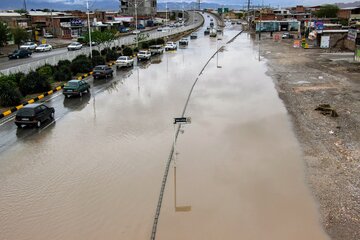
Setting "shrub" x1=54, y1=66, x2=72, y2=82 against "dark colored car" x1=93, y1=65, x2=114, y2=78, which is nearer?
"shrub" x1=54, y1=66, x2=72, y2=82

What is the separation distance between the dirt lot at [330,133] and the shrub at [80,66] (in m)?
19.7

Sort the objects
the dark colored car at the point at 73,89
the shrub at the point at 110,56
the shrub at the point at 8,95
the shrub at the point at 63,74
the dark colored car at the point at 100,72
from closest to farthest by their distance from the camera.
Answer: the shrub at the point at 8,95
the dark colored car at the point at 73,89
the shrub at the point at 63,74
the dark colored car at the point at 100,72
the shrub at the point at 110,56

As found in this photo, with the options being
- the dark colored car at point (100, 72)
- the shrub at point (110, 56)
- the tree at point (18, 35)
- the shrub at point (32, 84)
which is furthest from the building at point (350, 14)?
the shrub at point (32, 84)

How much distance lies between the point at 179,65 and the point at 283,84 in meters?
16.2

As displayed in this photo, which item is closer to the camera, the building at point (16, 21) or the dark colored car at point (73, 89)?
the dark colored car at point (73, 89)

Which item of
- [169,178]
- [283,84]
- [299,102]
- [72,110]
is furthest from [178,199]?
[283,84]

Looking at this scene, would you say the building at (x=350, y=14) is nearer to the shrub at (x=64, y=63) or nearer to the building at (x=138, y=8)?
the building at (x=138, y=8)

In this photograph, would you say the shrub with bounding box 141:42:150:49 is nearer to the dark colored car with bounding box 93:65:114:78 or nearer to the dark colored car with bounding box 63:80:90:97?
the dark colored car with bounding box 93:65:114:78

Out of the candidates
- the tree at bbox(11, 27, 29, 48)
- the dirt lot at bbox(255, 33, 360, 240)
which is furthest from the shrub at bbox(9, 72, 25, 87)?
the tree at bbox(11, 27, 29, 48)

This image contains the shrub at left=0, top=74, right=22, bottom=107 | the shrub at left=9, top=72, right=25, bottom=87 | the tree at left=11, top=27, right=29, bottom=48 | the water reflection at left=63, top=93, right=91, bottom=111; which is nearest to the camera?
the shrub at left=0, top=74, right=22, bottom=107

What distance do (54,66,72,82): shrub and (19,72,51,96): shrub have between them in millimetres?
5001

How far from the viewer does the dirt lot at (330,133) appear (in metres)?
13.1

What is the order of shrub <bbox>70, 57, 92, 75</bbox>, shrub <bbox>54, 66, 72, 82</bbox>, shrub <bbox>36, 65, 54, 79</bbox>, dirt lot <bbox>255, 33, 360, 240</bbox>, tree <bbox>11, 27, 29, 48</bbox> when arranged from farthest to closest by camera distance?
tree <bbox>11, 27, 29, 48</bbox>
shrub <bbox>70, 57, 92, 75</bbox>
shrub <bbox>54, 66, 72, 82</bbox>
shrub <bbox>36, 65, 54, 79</bbox>
dirt lot <bbox>255, 33, 360, 240</bbox>

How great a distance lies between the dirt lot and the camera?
42.9 feet
